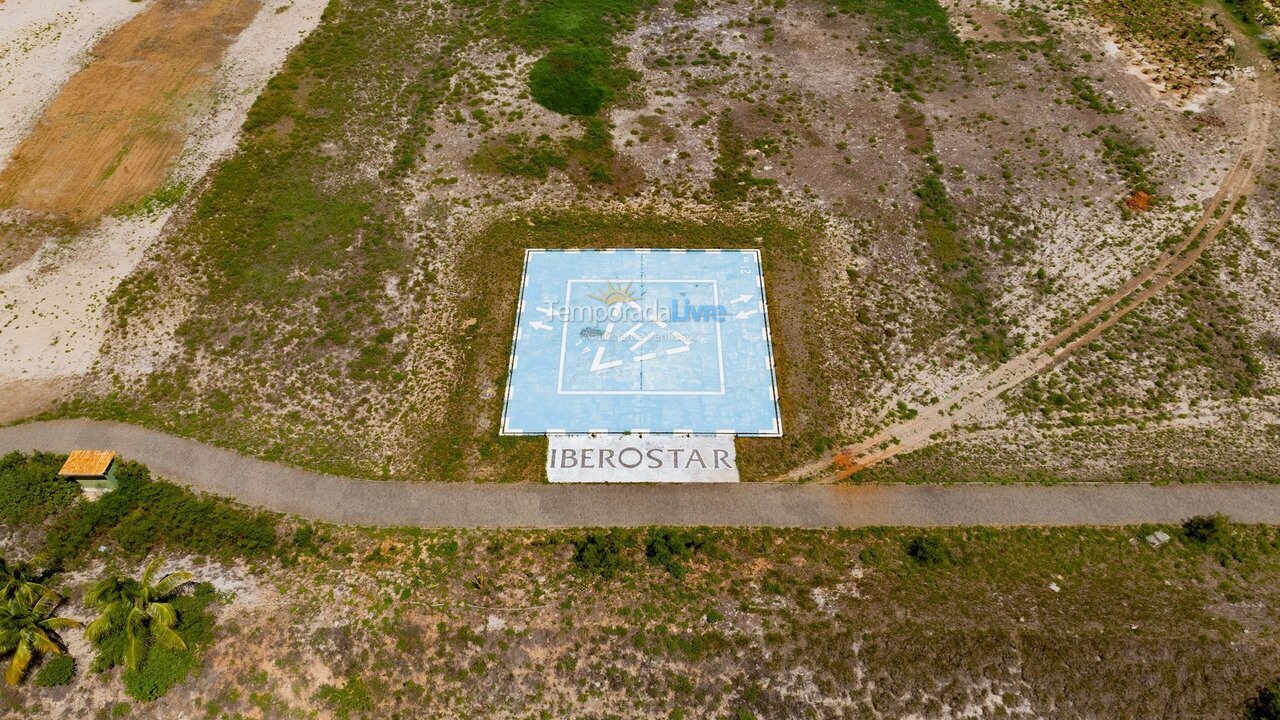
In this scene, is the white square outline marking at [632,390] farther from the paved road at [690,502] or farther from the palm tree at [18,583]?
the palm tree at [18,583]

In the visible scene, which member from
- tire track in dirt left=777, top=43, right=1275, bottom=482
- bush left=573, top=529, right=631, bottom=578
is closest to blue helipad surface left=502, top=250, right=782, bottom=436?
tire track in dirt left=777, top=43, right=1275, bottom=482

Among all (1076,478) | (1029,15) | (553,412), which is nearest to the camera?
(1076,478)

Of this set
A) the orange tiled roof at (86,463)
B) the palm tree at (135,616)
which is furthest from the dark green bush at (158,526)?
the palm tree at (135,616)

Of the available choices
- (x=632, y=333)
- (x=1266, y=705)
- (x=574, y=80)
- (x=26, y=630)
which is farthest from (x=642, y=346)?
(x=1266, y=705)

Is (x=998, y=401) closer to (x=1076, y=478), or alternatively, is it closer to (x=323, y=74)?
(x=1076, y=478)

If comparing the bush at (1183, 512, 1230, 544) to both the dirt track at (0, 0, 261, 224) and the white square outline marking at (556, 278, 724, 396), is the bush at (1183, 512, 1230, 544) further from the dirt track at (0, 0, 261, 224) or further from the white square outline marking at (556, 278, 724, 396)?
the dirt track at (0, 0, 261, 224)

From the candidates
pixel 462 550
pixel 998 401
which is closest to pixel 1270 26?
pixel 998 401
